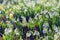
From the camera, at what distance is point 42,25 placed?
8.68 feet

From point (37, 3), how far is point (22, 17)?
0.50 metres

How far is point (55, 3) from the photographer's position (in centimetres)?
315

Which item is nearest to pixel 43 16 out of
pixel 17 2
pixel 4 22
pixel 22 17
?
pixel 22 17

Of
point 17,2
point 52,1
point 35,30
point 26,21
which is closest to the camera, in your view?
point 35,30

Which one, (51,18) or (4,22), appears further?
(4,22)

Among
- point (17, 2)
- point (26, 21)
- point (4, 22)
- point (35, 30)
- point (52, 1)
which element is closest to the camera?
point (35, 30)

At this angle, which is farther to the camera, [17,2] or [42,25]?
[17,2]

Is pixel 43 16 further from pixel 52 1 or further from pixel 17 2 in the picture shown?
pixel 17 2

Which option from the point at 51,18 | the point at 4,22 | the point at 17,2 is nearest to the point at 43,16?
the point at 51,18

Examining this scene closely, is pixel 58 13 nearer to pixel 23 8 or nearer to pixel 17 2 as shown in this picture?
pixel 23 8

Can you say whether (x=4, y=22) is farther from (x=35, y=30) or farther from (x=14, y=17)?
(x=35, y=30)

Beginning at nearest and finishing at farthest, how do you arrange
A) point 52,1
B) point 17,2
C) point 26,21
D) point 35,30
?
point 35,30, point 26,21, point 52,1, point 17,2

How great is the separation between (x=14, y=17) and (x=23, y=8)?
223 millimetres

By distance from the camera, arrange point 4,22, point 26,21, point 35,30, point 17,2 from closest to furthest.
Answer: point 35,30 < point 26,21 < point 4,22 < point 17,2
